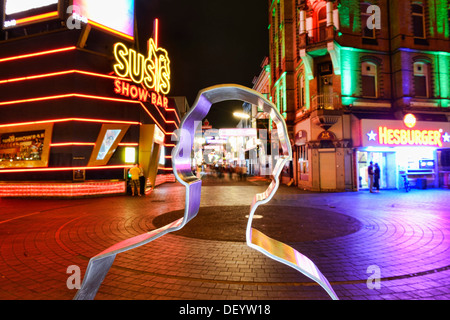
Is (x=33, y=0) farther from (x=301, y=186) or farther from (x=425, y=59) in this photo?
(x=425, y=59)

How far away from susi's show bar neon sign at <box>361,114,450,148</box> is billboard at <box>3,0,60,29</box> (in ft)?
63.7

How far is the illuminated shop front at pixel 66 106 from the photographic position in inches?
539

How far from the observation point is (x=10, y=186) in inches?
551

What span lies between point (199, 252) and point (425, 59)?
20.7 m

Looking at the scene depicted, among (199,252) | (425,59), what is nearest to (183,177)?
(199,252)

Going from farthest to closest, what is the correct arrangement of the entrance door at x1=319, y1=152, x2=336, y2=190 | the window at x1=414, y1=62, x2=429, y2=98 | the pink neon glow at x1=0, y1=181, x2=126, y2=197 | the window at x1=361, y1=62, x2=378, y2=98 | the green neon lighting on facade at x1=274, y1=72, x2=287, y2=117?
the green neon lighting on facade at x1=274, y1=72, x2=287, y2=117
the window at x1=414, y1=62, x2=429, y2=98
the window at x1=361, y1=62, x2=378, y2=98
the entrance door at x1=319, y1=152, x2=336, y2=190
the pink neon glow at x1=0, y1=181, x2=126, y2=197

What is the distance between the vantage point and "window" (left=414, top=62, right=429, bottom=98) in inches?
699

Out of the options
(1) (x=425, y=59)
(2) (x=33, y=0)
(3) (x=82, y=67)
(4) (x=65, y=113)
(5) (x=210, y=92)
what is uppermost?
A: (2) (x=33, y=0)

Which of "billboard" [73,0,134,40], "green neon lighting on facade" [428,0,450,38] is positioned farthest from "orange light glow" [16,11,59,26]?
"green neon lighting on facade" [428,0,450,38]

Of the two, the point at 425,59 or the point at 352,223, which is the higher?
the point at 425,59

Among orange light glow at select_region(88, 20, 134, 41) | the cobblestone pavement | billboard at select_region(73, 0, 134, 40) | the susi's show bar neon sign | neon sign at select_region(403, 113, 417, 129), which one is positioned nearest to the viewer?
the cobblestone pavement

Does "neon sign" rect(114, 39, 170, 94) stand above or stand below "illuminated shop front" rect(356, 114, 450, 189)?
above

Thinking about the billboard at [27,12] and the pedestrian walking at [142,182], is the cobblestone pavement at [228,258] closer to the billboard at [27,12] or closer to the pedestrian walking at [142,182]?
the pedestrian walking at [142,182]

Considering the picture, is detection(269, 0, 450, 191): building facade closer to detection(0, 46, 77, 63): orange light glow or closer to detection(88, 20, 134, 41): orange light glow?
detection(88, 20, 134, 41): orange light glow
